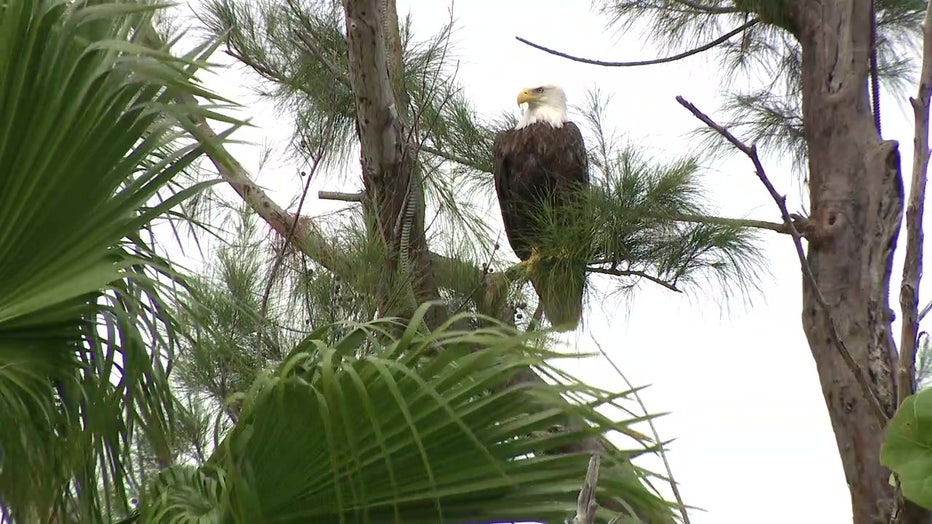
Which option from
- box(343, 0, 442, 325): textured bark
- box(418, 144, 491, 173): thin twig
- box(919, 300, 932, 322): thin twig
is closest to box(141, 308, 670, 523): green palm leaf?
box(919, 300, 932, 322): thin twig

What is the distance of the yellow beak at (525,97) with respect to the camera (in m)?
3.97

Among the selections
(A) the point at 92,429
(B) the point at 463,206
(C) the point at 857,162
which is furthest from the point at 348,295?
(C) the point at 857,162

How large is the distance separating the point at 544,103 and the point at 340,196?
1294mm

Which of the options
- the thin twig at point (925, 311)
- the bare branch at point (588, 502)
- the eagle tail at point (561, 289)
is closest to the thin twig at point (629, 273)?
the eagle tail at point (561, 289)

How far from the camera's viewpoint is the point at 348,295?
7.97 feet

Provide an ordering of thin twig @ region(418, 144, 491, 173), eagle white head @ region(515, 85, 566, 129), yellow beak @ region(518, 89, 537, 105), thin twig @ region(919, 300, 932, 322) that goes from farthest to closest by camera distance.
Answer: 1. yellow beak @ region(518, 89, 537, 105)
2. eagle white head @ region(515, 85, 566, 129)
3. thin twig @ region(418, 144, 491, 173)
4. thin twig @ region(919, 300, 932, 322)

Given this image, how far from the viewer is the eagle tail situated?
106 inches

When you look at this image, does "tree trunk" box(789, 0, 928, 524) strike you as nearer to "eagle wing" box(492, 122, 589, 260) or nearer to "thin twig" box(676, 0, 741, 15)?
"thin twig" box(676, 0, 741, 15)

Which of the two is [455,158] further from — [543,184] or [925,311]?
[925,311]

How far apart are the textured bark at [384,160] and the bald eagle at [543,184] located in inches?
13.6

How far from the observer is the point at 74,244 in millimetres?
1466

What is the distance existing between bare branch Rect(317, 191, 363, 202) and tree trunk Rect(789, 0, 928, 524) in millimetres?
1070

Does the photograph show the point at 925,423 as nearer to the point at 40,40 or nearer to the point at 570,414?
the point at 570,414

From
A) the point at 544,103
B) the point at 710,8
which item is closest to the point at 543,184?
the point at 544,103
